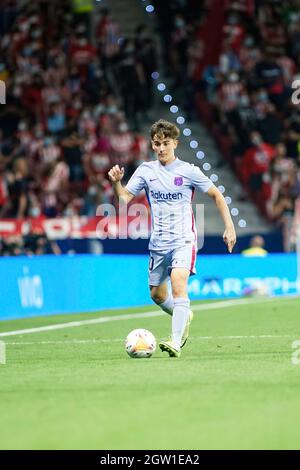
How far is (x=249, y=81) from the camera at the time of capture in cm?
3089

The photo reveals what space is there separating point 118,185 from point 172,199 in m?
0.55

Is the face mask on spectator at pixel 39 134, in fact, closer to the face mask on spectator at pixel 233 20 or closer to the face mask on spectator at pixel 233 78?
the face mask on spectator at pixel 233 78

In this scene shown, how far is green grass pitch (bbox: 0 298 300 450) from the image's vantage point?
8219 millimetres

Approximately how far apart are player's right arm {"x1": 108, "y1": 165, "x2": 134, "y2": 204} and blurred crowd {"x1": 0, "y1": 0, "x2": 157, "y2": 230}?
13459 mm

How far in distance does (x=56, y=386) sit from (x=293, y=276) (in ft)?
52.8

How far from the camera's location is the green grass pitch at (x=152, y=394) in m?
8.22

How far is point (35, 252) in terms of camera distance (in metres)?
25.1

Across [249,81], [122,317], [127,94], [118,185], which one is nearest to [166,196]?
[118,185]

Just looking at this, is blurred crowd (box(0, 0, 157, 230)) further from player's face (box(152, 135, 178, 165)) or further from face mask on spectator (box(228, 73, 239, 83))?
player's face (box(152, 135, 178, 165))

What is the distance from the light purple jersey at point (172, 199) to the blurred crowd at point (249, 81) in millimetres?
14110

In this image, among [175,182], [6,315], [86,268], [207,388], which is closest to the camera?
[207,388]

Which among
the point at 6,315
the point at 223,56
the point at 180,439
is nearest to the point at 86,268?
the point at 6,315

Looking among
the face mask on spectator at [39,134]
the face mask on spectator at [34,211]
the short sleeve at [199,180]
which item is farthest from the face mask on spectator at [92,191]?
the short sleeve at [199,180]
